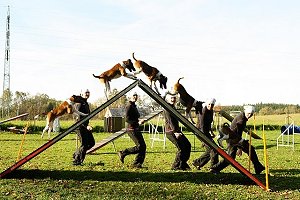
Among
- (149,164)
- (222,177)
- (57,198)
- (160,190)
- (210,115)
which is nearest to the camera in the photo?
(57,198)

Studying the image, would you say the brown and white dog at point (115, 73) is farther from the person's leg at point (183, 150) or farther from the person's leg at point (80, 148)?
the person's leg at point (183, 150)

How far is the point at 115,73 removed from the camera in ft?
33.1

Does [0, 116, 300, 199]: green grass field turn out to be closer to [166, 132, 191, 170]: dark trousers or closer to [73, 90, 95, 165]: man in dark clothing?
[166, 132, 191, 170]: dark trousers

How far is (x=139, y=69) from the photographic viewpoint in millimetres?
9750

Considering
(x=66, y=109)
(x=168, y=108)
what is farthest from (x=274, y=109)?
(x=168, y=108)

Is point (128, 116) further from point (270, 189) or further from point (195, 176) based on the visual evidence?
point (270, 189)

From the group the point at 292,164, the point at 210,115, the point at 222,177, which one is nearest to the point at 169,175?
the point at 222,177

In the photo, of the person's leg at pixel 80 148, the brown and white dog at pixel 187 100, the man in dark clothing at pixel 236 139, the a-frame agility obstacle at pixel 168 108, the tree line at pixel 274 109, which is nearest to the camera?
the a-frame agility obstacle at pixel 168 108


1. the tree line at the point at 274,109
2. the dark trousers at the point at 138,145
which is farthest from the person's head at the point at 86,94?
Answer: the tree line at the point at 274,109

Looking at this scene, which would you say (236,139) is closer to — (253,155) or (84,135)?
(253,155)

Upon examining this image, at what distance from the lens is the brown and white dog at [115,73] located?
9852 mm

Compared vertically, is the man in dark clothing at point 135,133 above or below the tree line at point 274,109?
below

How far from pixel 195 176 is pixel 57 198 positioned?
11.4 feet

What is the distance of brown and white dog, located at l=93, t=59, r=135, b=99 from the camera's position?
9852 mm
